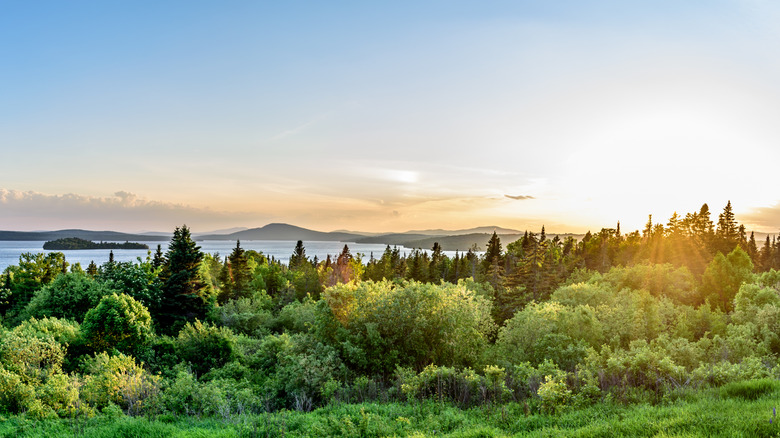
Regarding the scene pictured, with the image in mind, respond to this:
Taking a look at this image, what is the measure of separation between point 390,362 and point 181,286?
111 feet

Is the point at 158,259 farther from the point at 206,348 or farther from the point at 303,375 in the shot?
the point at 303,375

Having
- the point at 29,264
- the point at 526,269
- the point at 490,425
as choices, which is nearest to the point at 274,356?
the point at 490,425

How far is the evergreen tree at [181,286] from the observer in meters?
45.3

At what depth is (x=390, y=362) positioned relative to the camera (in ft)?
73.1

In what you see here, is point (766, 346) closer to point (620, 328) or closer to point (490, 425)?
point (620, 328)

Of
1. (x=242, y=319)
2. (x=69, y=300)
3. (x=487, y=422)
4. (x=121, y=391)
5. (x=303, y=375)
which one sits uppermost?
(x=487, y=422)

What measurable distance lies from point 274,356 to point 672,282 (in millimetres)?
46325

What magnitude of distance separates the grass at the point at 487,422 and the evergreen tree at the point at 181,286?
3061 cm

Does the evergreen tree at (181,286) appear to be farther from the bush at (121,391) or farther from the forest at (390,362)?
the bush at (121,391)

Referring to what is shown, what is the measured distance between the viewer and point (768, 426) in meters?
8.61

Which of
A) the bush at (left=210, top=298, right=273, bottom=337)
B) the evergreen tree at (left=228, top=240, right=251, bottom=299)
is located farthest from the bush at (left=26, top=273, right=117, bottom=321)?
the evergreen tree at (left=228, top=240, right=251, bottom=299)

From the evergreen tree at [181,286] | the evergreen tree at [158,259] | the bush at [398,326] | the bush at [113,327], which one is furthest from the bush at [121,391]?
the evergreen tree at [158,259]

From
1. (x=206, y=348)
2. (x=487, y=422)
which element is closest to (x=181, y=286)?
(x=206, y=348)

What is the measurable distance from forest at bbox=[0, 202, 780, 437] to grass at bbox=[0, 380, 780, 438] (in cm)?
6
